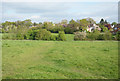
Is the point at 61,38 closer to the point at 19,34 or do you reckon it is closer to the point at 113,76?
the point at 19,34

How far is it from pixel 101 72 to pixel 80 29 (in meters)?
20.5

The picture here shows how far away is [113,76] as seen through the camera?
12.6 ft

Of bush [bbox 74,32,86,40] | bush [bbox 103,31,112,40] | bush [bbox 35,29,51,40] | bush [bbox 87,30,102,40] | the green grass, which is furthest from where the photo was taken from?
bush [bbox 35,29,51,40]

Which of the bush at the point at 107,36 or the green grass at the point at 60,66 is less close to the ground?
the bush at the point at 107,36

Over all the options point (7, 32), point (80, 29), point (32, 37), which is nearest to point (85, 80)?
point (32, 37)

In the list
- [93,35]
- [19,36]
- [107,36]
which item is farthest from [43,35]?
[107,36]

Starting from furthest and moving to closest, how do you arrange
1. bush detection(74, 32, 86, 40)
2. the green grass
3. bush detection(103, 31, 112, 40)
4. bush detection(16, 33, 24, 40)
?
bush detection(16, 33, 24, 40) → bush detection(74, 32, 86, 40) → bush detection(103, 31, 112, 40) → the green grass

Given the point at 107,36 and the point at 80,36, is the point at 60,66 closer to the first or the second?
the point at 80,36

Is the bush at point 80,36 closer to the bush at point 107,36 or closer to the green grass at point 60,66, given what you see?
the bush at point 107,36

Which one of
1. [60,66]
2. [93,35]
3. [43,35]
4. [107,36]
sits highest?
[43,35]

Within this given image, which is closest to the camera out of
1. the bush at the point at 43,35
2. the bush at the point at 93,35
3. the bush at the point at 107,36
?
the bush at the point at 107,36

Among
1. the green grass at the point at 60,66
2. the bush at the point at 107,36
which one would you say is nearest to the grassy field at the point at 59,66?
the green grass at the point at 60,66

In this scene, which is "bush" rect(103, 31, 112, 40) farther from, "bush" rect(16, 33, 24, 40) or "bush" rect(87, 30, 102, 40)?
"bush" rect(16, 33, 24, 40)

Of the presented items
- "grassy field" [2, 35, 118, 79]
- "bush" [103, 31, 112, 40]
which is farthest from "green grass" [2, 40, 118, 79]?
"bush" [103, 31, 112, 40]
